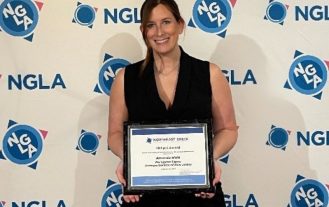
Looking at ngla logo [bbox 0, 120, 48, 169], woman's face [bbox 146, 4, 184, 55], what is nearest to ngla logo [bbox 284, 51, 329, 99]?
woman's face [bbox 146, 4, 184, 55]

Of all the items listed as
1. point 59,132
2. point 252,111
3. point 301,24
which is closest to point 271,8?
point 301,24

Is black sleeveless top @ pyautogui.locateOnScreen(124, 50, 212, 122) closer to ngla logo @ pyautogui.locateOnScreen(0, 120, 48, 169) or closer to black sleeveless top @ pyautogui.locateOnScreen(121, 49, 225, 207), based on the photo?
black sleeveless top @ pyautogui.locateOnScreen(121, 49, 225, 207)

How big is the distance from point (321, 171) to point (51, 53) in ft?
4.00

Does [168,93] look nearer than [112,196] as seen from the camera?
Yes

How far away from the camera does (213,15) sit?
182 centimetres

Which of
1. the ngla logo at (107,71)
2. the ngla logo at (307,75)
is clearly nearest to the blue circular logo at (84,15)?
the ngla logo at (107,71)

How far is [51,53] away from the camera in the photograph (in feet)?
6.05

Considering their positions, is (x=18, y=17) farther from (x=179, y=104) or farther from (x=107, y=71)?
(x=179, y=104)

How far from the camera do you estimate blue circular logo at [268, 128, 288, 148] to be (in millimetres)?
1844

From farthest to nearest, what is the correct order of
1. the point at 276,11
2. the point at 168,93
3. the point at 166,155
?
1. the point at 276,11
2. the point at 168,93
3. the point at 166,155

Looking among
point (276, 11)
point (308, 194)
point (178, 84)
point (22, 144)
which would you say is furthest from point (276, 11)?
point (22, 144)

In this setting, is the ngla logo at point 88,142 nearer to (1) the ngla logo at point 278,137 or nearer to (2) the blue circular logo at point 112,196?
(2) the blue circular logo at point 112,196

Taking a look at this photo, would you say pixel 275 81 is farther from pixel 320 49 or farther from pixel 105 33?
pixel 105 33

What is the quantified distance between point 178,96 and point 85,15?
0.67 metres
